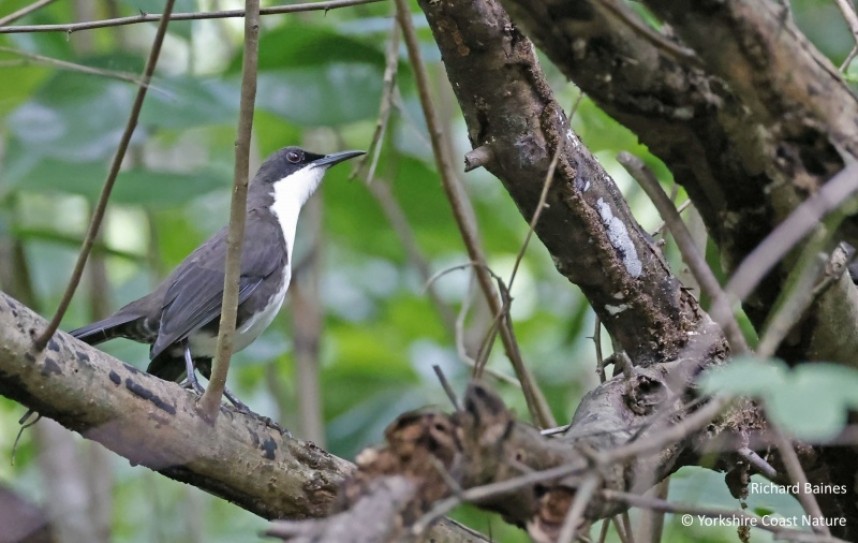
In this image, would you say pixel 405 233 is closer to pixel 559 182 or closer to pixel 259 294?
pixel 259 294

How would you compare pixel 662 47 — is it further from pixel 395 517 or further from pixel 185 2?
pixel 185 2

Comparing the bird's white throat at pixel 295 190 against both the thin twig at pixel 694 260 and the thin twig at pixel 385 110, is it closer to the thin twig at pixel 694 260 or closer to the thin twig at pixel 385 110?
the thin twig at pixel 385 110

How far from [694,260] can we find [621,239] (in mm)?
997

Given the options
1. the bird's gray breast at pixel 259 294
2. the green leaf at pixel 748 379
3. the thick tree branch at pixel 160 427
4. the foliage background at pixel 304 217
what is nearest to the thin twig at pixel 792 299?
the green leaf at pixel 748 379

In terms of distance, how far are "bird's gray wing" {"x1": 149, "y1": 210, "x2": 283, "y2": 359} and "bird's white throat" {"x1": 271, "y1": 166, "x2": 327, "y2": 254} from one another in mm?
468

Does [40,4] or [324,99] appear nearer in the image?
[40,4]

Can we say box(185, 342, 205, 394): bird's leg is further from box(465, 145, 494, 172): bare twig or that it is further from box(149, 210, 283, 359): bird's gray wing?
box(465, 145, 494, 172): bare twig

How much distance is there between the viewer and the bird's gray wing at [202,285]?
3.90m

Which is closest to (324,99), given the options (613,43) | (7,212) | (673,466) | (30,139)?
(30,139)

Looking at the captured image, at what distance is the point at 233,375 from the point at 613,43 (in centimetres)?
495

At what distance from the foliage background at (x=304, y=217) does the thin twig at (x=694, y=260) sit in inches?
52.1

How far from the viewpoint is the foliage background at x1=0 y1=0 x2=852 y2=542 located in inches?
171

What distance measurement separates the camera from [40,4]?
102 inches

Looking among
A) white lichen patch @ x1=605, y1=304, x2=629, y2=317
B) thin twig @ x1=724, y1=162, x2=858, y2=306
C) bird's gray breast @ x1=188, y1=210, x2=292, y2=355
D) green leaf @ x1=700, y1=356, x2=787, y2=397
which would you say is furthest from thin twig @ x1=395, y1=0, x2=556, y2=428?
green leaf @ x1=700, y1=356, x2=787, y2=397
